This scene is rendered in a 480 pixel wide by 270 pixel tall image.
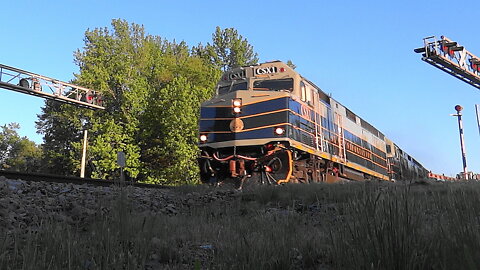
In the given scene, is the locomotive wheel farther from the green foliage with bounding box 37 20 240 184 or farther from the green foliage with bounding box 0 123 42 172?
the green foliage with bounding box 0 123 42 172

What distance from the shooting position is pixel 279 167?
10.7 metres

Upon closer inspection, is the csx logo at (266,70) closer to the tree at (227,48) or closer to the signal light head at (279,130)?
the signal light head at (279,130)

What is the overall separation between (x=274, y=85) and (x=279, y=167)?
8.73ft

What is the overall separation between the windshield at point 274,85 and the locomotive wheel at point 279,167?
7.05 feet

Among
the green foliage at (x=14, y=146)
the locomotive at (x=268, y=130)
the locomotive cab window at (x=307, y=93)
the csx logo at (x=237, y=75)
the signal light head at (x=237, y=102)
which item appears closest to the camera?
A: the locomotive at (x=268, y=130)

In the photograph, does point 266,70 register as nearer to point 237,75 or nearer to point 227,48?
point 237,75

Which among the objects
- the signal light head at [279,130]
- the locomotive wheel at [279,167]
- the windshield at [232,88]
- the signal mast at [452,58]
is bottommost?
the locomotive wheel at [279,167]

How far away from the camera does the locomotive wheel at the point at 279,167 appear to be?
10.6 m

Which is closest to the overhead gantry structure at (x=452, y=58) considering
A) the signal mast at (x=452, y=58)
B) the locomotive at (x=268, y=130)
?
the signal mast at (x=452, y=58)

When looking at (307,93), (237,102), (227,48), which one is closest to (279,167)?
A: (237,102)

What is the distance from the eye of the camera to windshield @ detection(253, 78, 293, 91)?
11.7m

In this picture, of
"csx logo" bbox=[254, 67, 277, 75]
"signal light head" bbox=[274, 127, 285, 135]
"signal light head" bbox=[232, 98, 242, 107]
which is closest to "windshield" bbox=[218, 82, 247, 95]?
"csx logo" bbox=[254, 67, 277, 75]

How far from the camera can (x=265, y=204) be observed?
268 inches

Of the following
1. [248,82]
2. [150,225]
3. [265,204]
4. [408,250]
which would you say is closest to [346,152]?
[248,82]
